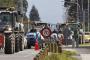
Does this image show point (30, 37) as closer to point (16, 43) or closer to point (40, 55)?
point (16, 43)

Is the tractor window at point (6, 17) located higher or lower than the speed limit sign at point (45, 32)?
higher

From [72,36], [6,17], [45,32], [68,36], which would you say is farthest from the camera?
[68,36]

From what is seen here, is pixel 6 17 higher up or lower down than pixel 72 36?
higher up

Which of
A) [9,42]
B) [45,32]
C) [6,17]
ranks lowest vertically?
[9,42]

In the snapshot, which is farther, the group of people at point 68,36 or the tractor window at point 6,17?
the group of people at point 68,36

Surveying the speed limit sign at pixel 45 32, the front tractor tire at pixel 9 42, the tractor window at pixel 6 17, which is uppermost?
the tractor window at pixel 6 17

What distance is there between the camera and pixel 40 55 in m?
15.6

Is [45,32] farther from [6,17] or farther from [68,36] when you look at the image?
[68,36]

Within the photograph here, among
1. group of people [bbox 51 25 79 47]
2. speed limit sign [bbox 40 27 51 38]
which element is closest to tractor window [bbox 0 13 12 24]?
group of people [bbox 51 25 79 47]

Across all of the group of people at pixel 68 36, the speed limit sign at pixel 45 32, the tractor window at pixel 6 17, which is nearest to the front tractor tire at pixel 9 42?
the tractor window at pixel 6 17

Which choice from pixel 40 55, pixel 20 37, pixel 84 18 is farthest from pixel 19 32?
pixel 84 18

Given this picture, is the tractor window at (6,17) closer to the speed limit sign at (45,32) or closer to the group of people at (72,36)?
the speed limit sign at (45,32)

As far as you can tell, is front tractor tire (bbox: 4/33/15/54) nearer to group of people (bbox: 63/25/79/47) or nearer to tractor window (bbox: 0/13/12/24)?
tractor window (bbox: 0/13/12/24)

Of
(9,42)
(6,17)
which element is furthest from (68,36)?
(9,42)
